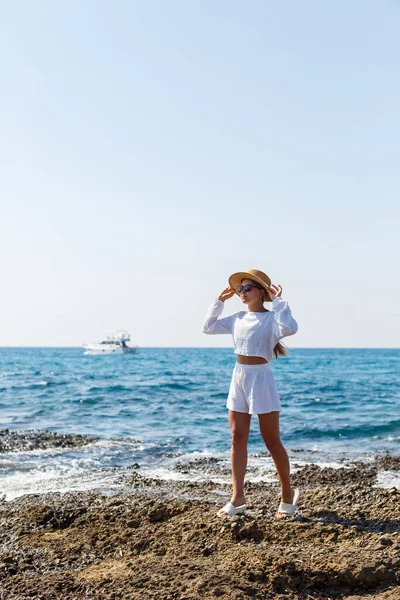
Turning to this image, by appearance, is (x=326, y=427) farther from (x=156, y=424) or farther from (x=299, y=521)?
(x=299, y=521)

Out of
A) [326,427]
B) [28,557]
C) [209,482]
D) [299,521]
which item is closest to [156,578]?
[28,557]

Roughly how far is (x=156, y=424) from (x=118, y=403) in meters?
5.71

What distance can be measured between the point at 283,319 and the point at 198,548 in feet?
6.70

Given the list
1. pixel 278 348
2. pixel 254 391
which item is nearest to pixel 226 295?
pixel 278 348

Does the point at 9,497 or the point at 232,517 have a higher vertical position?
the point at 232,517

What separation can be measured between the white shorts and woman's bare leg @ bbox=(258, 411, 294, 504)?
0.09 metres

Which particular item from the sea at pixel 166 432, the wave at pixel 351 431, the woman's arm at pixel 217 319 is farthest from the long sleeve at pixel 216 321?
the wave at pixel 351 431

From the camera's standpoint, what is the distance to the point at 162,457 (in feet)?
36.2

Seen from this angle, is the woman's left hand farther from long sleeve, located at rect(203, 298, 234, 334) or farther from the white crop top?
long sleeve, located at rect(203, 298, 234, 334)

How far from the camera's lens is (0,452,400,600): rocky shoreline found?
4066 millimetres

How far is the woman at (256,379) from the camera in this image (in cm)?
555

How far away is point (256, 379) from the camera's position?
18.3 ft

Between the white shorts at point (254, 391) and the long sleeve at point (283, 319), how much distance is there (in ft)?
1.36

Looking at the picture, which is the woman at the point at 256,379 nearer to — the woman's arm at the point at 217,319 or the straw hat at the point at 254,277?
the straw hat at the point at 254,277
